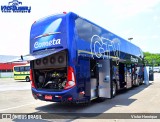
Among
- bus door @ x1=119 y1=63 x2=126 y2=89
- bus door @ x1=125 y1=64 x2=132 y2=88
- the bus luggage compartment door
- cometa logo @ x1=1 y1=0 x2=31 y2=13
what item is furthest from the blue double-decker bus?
cometa logo @ x1=1 y1=0 x2=31 y2=13

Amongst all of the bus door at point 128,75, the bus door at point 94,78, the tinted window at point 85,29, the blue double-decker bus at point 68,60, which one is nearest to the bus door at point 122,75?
the bus door at point 128,75

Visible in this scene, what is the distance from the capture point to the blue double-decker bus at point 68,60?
888 centimetres

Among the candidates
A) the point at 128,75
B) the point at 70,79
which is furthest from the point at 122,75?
the point at 70,79

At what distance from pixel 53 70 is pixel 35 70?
2.77 feet

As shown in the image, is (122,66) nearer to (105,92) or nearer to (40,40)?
(105,92)

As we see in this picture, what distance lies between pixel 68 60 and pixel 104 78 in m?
3.02

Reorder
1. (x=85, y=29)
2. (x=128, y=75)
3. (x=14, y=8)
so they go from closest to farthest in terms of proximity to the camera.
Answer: (x=85, y=29), (x=128, y=75), (x=14, y=8)

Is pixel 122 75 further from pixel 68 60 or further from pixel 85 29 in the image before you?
pixel 68 60

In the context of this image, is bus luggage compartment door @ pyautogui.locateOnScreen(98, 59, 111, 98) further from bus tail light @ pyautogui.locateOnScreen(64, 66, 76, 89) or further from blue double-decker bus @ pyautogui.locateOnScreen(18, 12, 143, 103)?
bus tail light @ pyautogui.locateOnScreen(64, 66, 76, 89)

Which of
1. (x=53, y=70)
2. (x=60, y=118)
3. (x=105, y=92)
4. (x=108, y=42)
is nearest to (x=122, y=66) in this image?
(x=108, y=42)

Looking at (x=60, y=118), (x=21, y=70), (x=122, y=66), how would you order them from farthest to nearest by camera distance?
(x=21, y=70)
(x=122, y=66)
(x=60, y=118)

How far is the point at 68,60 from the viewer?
888cm

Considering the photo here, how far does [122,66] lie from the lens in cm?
1608

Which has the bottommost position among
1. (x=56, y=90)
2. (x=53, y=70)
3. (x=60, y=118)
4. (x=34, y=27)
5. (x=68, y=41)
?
(x=60, y=118)
